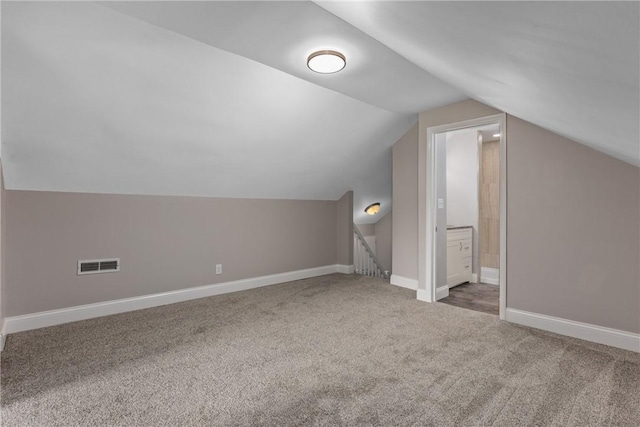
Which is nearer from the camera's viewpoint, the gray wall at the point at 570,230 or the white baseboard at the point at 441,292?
the gray wall at the point at 570,230

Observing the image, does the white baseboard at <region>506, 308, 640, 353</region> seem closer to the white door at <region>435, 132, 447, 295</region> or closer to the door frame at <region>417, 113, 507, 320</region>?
the door frame at <region>417, 113, 507, 320</region>

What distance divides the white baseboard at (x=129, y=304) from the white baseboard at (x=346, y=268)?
81 centimetres

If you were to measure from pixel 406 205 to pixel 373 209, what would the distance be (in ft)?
6.53

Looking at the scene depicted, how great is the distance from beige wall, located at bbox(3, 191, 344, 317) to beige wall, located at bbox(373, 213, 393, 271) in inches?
83.6

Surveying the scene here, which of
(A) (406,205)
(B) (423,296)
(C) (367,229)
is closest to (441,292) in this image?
(B) (423,296)

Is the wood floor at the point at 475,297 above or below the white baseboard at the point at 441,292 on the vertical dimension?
below

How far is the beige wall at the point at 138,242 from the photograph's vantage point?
9.22 feet

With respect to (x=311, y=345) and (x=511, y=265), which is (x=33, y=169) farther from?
(x=511, y=265)

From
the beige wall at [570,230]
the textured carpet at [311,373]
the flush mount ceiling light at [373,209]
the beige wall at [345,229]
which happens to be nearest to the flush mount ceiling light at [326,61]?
the beige wall at [570,230]

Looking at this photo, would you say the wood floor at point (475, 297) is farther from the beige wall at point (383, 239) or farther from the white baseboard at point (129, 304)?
the white baseboard at point (129, 304)

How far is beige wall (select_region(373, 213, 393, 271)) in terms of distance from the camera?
6.52 m

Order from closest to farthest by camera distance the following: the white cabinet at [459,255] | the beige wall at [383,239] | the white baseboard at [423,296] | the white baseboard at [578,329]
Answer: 1. the white baseboard at [578,329]
2. the white baseboard at [423,296]
3. the white cabinet at [459,255]
4. the beige wall at [383,239]

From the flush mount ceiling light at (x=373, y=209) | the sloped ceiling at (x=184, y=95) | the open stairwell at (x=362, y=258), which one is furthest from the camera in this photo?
the flush mount ceiling light at (x=373, y=209)

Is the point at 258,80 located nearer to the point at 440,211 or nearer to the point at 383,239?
the point at 440,211
